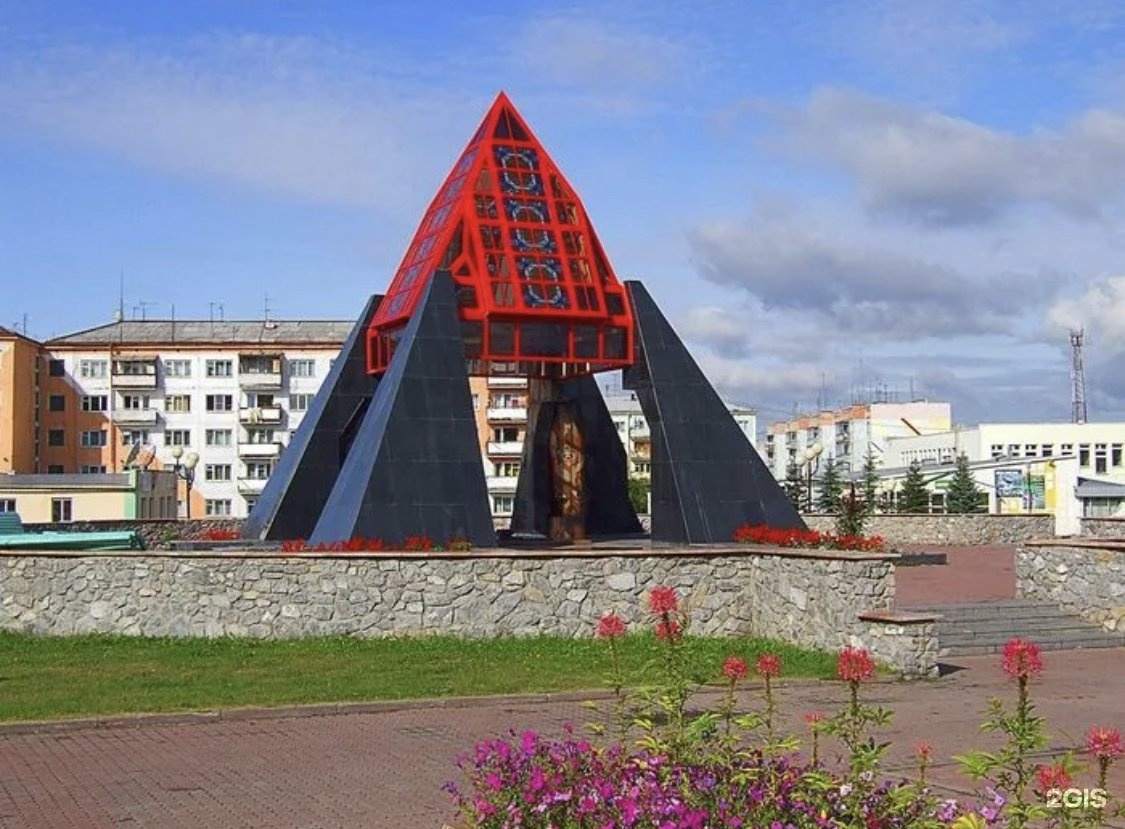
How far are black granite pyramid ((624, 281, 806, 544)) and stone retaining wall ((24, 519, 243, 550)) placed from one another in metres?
11.1

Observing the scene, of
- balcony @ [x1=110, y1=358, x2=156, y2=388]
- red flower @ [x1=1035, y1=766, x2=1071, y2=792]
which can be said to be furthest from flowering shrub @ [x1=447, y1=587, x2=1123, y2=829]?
balcony @ [x1=110, y1=358, x2=156, y2=388]

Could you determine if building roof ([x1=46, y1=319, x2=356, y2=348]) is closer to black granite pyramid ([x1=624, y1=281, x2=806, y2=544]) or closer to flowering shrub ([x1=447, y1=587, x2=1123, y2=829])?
black granite pyramid ([x1=624, y1=281, x2=806, y2=544])

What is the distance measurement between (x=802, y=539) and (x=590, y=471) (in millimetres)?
9935

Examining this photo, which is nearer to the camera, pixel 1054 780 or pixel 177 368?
pixel 1054 780

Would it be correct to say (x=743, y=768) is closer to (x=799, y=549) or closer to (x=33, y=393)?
(x=799, y=549)

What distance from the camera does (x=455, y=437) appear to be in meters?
19.2

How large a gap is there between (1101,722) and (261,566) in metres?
9.09

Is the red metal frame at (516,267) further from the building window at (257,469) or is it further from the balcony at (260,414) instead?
the building window at (257,469)

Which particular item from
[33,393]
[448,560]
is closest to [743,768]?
[448,560]

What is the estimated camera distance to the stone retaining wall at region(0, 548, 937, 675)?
1563 centimetres

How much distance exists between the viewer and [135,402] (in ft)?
213

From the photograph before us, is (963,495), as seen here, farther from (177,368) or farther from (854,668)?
(854,668)

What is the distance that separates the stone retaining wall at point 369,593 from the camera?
1563cm

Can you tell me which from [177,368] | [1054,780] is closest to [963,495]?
[177,368]
